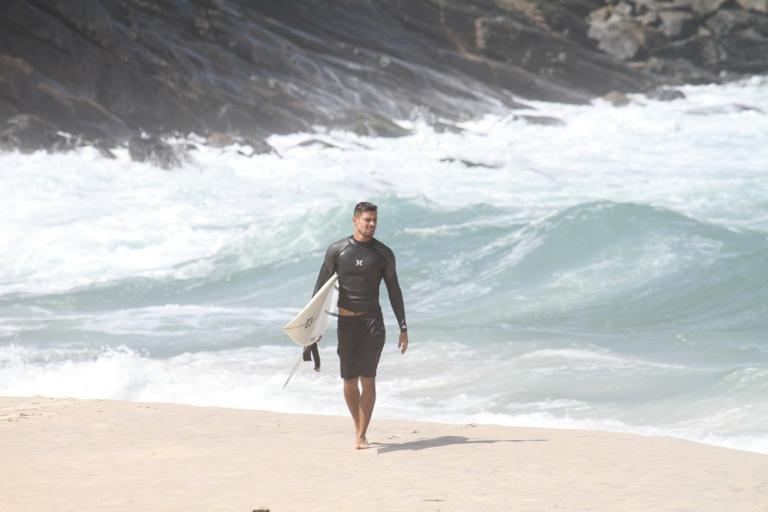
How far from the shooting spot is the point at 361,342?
21.9ft

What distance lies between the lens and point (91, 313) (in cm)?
1403

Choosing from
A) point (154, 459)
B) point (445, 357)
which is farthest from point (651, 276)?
point (154, 459)

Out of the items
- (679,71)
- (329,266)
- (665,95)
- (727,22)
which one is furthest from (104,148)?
(727,22)

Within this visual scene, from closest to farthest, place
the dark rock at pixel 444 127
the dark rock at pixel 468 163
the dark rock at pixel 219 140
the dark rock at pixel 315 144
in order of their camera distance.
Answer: the dark rock at pixel 219 140, the dark rock at pixel 468 163, the dark rock at pixel 315 144, the dark rock at pixel 444 127

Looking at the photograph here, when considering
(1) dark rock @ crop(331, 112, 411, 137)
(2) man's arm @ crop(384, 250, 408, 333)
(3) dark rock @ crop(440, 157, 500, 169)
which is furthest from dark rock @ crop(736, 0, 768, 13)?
(2) man's arm @ crop(384, 250, 408, 333)

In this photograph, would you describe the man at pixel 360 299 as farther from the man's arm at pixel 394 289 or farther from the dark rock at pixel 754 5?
the dark rock at pixel 754 5

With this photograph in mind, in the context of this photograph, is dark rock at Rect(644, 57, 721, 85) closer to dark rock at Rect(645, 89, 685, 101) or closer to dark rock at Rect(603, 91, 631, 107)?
dark rock at Rect(645, 89, 685, 101)

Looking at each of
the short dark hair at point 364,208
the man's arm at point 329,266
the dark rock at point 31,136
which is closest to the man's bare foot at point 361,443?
the man's arm at point 329,266

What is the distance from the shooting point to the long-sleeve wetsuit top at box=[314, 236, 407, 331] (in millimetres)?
6648

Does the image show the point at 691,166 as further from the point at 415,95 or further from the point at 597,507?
the point at 597,507

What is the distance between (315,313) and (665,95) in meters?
42.0

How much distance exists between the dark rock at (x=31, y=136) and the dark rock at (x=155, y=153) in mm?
1302

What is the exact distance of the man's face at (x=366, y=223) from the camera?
654cm

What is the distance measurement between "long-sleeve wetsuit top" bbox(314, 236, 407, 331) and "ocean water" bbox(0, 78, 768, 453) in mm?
2233
